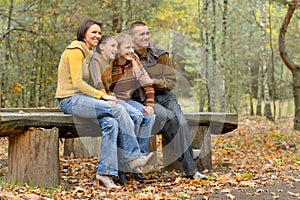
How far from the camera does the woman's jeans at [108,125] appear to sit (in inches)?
203

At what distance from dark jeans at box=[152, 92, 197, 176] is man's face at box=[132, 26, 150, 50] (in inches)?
27.7

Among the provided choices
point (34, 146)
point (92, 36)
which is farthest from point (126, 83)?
point (34, 146)

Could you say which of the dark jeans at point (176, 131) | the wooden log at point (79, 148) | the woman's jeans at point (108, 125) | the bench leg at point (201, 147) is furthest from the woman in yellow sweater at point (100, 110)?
the wooden log at point (79, 148)

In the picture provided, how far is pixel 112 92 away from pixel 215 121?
155cm

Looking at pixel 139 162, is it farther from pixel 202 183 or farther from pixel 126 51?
pixel 126 51

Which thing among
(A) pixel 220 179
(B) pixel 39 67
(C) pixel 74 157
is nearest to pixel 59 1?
(B) pixel 39 67

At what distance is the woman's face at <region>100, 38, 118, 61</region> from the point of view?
17.7 feet

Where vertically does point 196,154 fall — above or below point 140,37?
below

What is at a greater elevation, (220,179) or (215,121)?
(215,121)

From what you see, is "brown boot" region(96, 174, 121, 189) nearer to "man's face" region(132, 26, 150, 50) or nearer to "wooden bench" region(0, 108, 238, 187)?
"wooden bench" region(0, 108, 238, 187)

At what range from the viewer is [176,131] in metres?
5.75

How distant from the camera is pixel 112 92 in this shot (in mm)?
5527

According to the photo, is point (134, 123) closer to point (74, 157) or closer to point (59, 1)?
point (74, 157)

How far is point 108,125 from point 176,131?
37.4 inches
